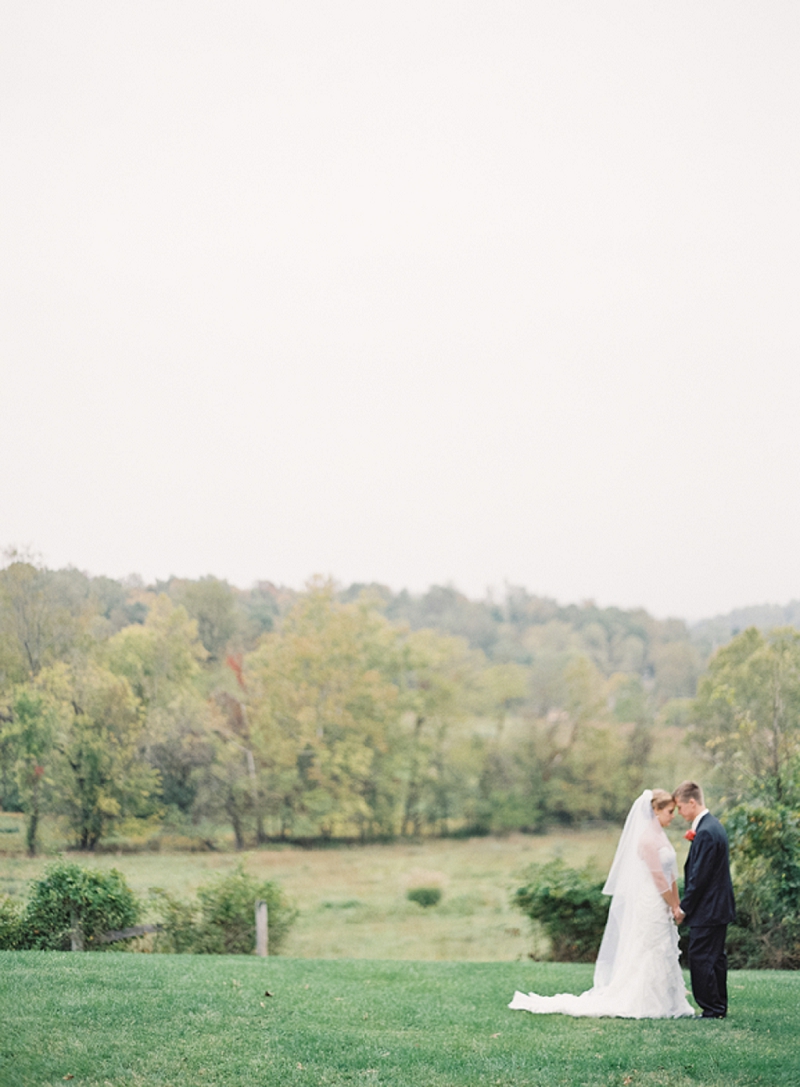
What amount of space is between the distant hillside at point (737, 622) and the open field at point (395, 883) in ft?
20.7

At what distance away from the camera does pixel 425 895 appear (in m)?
21.1

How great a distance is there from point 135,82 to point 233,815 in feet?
57.0

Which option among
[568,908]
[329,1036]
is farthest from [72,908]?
[568,908]

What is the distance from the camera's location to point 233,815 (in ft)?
64.8

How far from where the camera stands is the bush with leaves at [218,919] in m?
12.1

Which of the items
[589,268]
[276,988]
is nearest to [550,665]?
[589,268]

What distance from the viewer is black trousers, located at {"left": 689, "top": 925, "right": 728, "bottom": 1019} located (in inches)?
270

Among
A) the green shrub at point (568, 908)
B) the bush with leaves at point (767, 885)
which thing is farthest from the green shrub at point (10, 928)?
the bush with leaves at point (767, 885)

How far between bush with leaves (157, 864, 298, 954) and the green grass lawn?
325 centimetres

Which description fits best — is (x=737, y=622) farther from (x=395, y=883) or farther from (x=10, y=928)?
(x=10, y=928)

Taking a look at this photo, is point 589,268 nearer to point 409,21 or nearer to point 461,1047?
point 409,21

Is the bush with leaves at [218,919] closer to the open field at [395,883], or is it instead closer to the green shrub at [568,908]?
the open field at [395,883]

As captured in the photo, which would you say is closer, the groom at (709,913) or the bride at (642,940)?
the groom at (709,913)

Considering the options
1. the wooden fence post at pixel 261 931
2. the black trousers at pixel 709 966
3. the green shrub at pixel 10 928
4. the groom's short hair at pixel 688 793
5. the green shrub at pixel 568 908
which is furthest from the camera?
the green shrub at pixel 568 908
